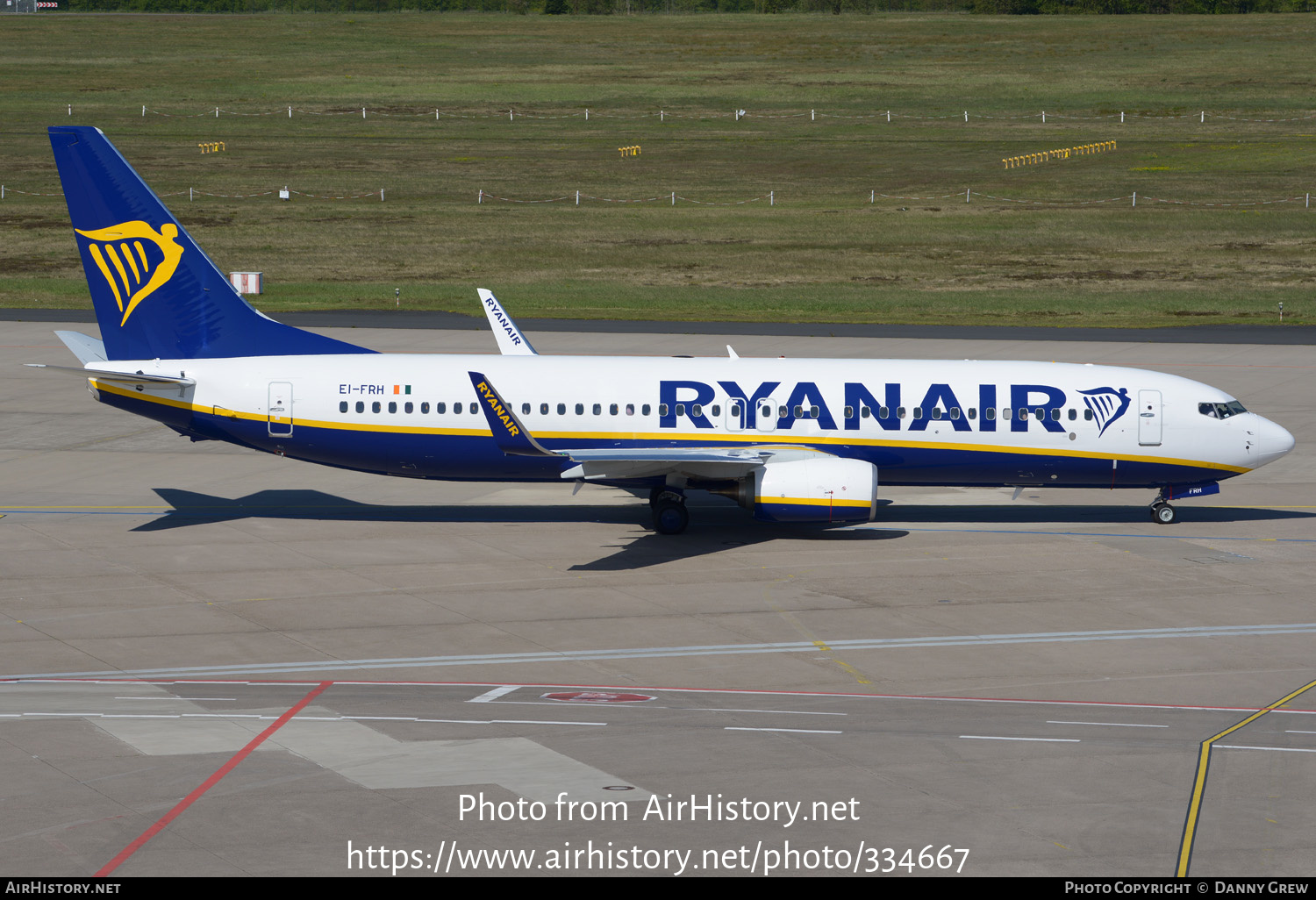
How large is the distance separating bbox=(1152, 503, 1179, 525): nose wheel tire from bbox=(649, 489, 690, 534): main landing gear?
42.3 ft

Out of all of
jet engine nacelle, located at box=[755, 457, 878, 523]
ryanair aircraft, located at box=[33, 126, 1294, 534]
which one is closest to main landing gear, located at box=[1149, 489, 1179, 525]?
ryanair aircraft, located at box=[33, 126, 1294, 534]

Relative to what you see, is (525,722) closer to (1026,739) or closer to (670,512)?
(1026,739)

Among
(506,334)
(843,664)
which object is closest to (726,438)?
(506,334)

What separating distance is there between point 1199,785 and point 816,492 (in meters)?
14.1

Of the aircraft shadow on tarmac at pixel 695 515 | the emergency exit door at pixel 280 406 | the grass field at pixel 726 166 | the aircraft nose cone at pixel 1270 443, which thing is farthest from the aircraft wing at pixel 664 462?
the grass field at pixel 726 166

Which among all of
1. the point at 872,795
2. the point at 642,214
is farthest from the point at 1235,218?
the point at 872,795

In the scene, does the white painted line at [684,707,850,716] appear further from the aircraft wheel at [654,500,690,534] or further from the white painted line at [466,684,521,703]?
the aircraft wheel at [654,500,690,534]

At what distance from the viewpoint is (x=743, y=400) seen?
37.0 m

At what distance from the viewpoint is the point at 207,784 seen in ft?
70.4

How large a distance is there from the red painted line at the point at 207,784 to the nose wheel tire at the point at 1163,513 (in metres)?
23.3

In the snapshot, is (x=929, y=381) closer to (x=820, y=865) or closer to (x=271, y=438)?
(x=271, y=438)

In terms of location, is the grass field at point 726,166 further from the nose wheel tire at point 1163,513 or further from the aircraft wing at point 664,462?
the aircraft wing at point 664,462

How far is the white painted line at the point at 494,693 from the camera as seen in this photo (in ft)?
83.4

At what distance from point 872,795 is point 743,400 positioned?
17056 mm
